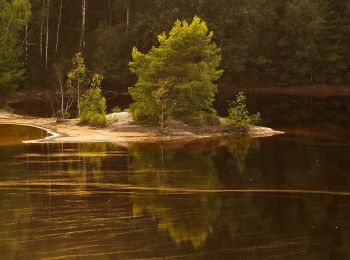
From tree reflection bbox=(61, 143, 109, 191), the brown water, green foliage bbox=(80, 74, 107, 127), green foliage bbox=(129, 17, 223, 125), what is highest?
green foliage bbox=(129, 17, 223, 125)

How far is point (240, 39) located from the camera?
259 ft

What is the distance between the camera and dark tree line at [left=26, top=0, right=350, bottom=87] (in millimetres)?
77125

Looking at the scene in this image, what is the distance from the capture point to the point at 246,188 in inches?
806

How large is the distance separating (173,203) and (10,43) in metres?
44.5

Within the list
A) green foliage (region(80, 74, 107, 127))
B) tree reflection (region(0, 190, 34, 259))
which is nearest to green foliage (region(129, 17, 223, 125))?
green foliage (region(80, 74, 107, 127))

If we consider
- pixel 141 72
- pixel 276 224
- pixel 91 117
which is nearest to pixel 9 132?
pixel 91 117

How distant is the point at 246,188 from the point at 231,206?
284 cm

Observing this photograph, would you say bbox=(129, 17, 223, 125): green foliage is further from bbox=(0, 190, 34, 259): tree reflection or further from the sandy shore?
bbox=(0, 190, 34, 259): tree reflection

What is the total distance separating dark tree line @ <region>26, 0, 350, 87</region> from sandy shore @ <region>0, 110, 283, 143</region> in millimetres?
37022

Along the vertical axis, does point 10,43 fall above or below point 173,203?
above

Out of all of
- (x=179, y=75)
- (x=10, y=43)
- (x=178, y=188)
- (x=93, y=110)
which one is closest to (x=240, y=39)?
(x=10, y=43)

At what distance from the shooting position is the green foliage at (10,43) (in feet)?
187

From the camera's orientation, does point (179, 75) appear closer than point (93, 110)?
Yes

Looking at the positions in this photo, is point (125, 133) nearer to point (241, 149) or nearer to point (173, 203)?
point (241, 149)
